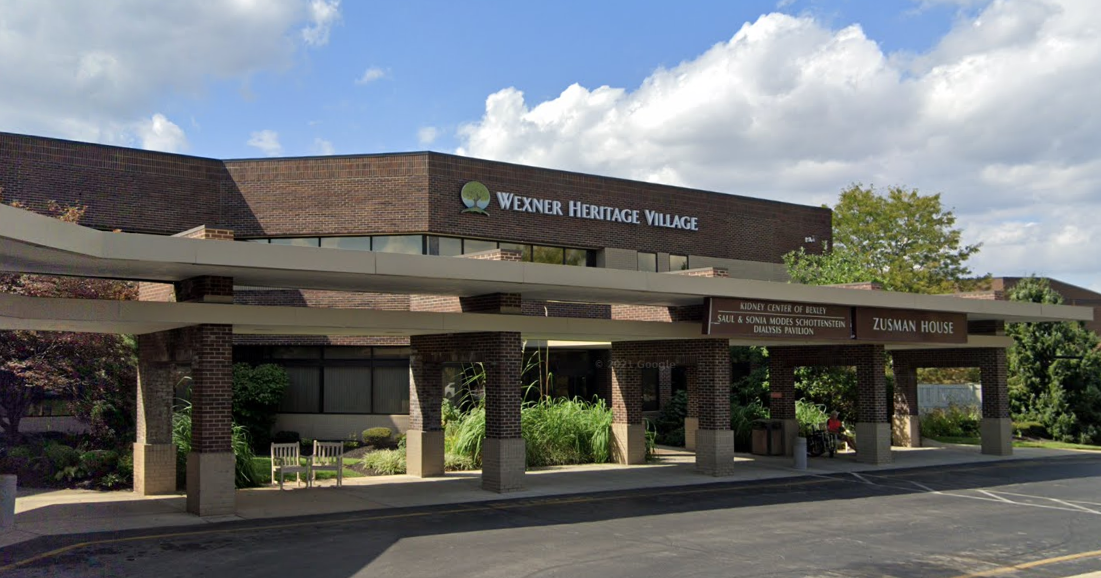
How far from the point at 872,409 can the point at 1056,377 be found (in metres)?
15.7

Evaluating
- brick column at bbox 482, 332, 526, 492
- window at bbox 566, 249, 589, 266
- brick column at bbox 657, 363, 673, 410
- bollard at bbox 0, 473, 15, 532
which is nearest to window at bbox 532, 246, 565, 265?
window at bbox 566, 249, 589, 266

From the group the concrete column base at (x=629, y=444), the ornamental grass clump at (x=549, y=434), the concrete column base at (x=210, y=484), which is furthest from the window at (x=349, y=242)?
the concrete column base at (x=210, y=484)

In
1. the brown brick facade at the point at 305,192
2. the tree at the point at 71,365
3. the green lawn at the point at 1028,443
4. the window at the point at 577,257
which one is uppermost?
the brown brick facade at the point at 305,192

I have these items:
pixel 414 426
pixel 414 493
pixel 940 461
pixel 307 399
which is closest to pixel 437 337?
pixel 414 426

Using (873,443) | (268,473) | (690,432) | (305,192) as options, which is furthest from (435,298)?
(873,443)

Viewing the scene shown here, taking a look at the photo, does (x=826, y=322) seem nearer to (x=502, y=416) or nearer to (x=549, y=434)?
(x=549, y=434)

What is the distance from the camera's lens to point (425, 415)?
903 inches

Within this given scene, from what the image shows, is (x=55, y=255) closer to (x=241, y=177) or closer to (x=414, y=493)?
(x=414, y=493)

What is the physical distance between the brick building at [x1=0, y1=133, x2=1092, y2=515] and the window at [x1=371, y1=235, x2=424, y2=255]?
2.5 inches

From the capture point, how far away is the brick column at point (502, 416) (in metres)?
19.9

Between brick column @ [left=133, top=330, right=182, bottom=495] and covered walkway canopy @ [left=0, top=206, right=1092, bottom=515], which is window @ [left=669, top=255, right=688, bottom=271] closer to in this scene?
covered walkway canopy @ [left=0, top=206, right=1092, bottom=515]

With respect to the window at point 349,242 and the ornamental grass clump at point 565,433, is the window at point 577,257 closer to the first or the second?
the window at point 349,242

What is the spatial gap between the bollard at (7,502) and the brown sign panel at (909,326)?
757 inches

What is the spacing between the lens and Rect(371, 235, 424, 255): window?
31234mm
